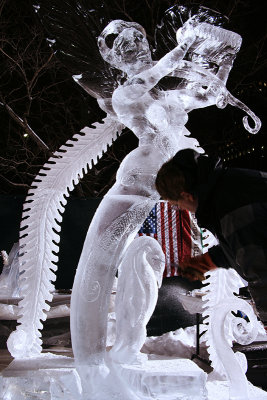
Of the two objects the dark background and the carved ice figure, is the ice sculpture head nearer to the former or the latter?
the carved ice figure

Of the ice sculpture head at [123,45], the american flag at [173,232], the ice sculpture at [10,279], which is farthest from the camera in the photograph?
the american flag at [173,232]

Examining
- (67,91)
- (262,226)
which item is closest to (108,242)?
(262,226)

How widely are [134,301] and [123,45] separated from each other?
131 centimetres

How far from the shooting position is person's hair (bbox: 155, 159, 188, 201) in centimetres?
157

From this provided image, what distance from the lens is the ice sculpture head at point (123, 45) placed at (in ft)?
7.04

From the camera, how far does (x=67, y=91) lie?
901 centimetres

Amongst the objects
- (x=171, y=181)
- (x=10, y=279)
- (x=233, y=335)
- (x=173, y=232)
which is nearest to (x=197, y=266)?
(x=171, y=181)

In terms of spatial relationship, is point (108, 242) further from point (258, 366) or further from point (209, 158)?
point (258, 366)

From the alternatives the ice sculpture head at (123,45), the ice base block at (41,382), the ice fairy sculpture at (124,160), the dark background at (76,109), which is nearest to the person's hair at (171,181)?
the ice fairy sculpture at (124,160)

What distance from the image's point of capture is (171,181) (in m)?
1.61

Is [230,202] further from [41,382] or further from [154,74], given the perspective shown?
[41,382]

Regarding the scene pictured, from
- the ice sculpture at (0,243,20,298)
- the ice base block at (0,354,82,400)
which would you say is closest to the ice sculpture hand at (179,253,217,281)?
the ice base block at (0,354,82,400)

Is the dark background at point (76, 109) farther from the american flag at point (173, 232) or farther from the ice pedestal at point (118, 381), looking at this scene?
the ice pedestal at point (118, 381)

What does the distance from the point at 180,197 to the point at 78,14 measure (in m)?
1.39
